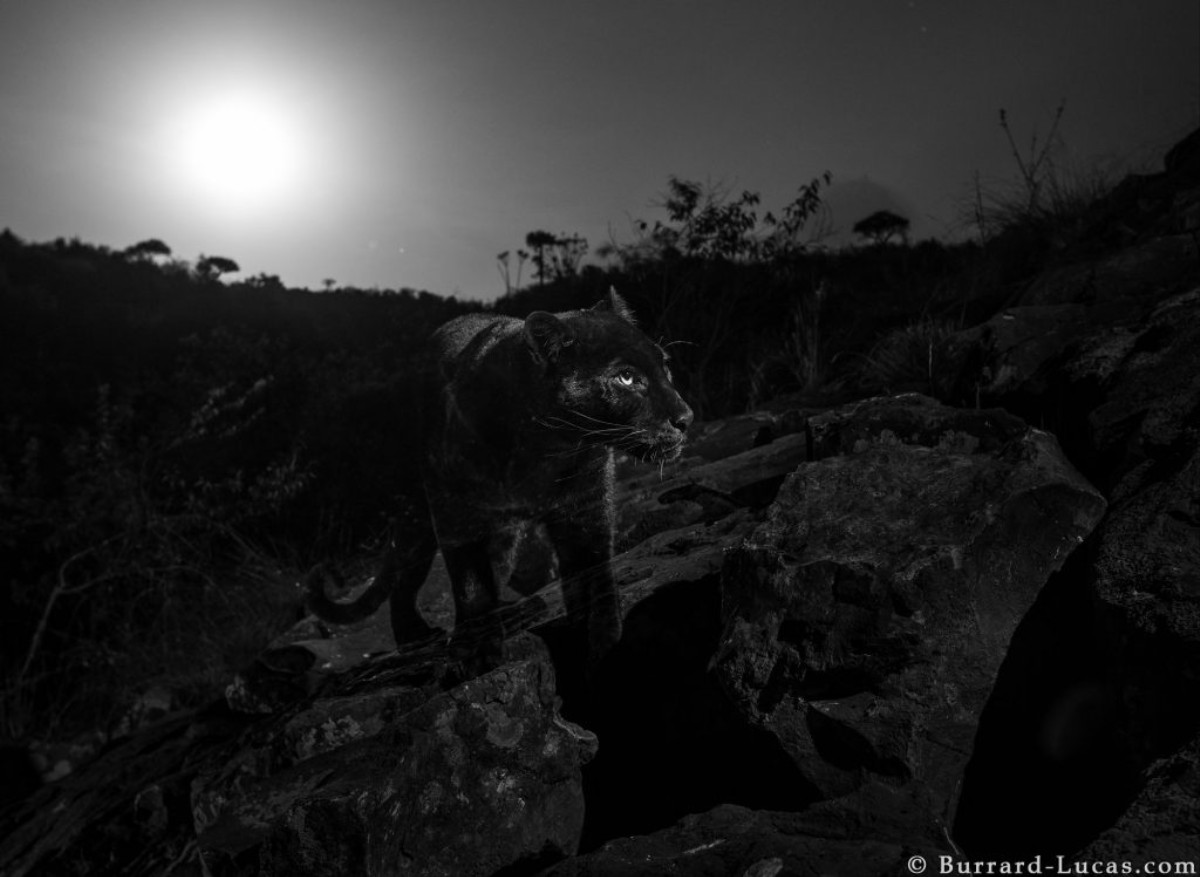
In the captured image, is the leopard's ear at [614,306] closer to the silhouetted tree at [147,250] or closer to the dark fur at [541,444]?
the dark fur at [541,444]

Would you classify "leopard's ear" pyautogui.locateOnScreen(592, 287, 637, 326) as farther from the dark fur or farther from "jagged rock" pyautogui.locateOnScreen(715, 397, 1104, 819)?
"jagged rock" pyautogui.locateOnScreen(715, 397, 1104, 819)

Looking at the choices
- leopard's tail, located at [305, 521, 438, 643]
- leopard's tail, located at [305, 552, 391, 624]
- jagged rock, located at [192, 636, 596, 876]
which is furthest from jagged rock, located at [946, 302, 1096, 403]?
leopard's tail, located at [305, 552, 391, 624]

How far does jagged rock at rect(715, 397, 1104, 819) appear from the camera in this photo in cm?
221

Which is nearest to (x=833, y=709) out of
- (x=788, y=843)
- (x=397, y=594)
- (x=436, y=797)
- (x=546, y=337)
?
(x=788, y=843)

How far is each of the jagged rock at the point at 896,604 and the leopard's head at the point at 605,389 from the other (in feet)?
2.44

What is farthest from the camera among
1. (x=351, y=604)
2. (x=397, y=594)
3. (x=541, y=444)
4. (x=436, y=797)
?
(x=351, y=604)

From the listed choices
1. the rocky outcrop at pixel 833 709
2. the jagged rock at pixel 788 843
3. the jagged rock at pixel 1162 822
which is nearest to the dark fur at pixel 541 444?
the rocky outcrop at pixel 833 709

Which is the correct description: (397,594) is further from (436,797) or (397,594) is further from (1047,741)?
(1047,741)

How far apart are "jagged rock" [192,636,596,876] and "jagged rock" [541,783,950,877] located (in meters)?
0.35

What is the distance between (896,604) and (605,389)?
163cm

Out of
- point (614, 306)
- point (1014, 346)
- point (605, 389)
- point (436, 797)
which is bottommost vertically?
point (436, 797)

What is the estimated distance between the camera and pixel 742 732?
249 centimetres

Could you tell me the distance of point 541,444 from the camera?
12.0 ft

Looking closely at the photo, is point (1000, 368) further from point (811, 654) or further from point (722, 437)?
point (811, 654)
